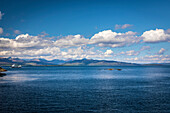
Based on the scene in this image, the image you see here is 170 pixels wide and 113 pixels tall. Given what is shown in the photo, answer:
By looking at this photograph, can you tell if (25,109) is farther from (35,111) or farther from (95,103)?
(95,103)

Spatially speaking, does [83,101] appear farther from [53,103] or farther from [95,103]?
[53,103]

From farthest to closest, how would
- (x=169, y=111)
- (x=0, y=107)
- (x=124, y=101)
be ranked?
(x=124, y=101) → (x=0, y=107) → (x=169, y=111)

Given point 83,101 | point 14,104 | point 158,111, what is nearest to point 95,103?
point 83,101

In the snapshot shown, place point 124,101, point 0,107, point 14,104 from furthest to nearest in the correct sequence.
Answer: point 124,101 < point 14,104 < point 0,107

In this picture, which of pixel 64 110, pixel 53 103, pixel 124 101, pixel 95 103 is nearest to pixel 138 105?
pixel 124 101

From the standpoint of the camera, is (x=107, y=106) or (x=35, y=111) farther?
(x=107, y=106)

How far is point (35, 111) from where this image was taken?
143 ft

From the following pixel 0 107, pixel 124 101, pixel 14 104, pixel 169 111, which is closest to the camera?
pixel 169 111

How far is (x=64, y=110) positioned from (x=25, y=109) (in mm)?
9448

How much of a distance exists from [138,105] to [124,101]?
535 centimetres

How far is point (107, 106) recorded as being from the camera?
48.2 m

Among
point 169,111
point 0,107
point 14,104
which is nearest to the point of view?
point 169,111

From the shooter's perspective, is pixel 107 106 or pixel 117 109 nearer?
pixel 117 109

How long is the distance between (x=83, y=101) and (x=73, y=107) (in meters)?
7.00
